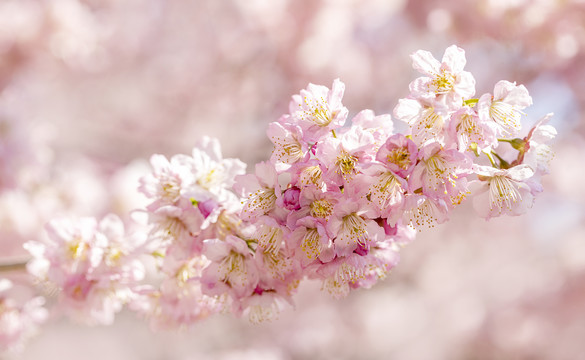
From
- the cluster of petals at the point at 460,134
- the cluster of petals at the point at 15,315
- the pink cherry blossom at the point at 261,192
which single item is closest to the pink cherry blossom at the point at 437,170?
the cluster of petals at the point at 460,134

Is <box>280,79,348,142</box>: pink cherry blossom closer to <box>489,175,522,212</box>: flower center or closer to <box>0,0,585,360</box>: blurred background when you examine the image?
<box>489,175,522,212</box>: flower center

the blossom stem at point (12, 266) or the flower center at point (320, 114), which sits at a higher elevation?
the blossom stem at point (12, 266)

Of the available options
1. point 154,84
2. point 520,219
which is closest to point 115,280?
point 154,84

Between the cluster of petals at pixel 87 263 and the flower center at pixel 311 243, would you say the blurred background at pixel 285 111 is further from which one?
the flower center at pixel 311 243

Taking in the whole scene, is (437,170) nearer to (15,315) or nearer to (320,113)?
(320,113)

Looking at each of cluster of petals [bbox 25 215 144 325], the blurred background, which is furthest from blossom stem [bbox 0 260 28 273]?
the blurred background

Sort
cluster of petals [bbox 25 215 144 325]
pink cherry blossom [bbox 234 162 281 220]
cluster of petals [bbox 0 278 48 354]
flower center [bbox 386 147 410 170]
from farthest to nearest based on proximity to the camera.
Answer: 1. cluster of petals [bbox 0 278 48 354]
2. cluster of petals [bbox 25 215 144 325]
3. pink cherry blossom [bbox 234 162 281 220]
4. flower center [bbox 386 147 410 170]

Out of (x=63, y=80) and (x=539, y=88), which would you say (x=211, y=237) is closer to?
(x=539, y=88)
